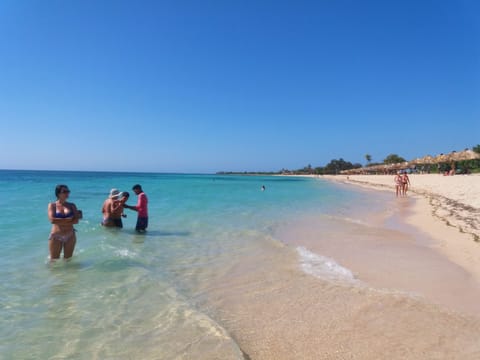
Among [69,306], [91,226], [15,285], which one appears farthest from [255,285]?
[91,226]

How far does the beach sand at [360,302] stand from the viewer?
313 centimetres

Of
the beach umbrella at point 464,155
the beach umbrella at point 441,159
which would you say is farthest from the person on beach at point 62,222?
the beach umbrella at point 441,159

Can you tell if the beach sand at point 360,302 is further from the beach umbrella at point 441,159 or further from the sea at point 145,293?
the beach umbrella at point 441,159

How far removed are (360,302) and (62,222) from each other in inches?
211

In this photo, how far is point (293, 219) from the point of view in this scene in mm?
12609

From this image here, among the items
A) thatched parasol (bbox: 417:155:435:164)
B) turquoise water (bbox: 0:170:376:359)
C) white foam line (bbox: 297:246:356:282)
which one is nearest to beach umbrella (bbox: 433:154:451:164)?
thatched parasol (bbox: 417:155:435:164)

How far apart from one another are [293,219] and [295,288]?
7.93 metres

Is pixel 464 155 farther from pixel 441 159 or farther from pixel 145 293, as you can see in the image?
pixel 145 293

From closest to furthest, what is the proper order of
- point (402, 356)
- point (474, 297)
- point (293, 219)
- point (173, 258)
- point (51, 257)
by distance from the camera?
point (402, 356), point (474, 297), point (51, 257), point (173, 258), point (293, 219)

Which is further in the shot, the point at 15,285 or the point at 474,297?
the point at 15,285

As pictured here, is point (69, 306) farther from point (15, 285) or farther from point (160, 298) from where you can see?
point (15, 285)

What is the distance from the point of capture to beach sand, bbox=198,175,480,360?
3127 mm

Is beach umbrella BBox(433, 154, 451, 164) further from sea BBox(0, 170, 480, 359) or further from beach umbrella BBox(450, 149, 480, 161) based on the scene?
sea BBox(0, 170, 480, 359)

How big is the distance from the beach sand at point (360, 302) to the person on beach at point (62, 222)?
3.07 m
